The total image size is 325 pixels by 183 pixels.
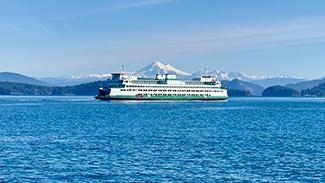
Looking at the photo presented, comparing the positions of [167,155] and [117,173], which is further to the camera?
[167,155]

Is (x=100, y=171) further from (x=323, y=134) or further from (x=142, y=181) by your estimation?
(x=323, y=134)

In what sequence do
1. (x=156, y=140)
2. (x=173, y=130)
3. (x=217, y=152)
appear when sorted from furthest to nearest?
1. (x=173, y=130)
2. (x=156, y=140)
3. (x=217, y=152)

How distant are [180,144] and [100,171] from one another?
63.0ft

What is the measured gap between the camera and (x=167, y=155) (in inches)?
1980

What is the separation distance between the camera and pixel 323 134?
2913 inches

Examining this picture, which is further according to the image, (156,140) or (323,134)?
(323,134)

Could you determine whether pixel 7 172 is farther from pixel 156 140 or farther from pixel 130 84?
pixel 130 84

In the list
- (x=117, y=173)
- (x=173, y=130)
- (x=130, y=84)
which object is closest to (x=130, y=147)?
(x=117, y=173)

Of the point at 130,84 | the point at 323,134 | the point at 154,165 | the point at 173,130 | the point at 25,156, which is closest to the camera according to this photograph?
the point at 154,165

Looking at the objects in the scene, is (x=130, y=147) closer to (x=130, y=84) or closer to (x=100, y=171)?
(x=100, y=171)

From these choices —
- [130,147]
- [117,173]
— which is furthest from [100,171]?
[130,147]

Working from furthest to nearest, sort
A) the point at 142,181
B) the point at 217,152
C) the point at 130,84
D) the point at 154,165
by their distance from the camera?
the point at 130,84 < the point at 217,152 < the point at 154,165 < the point at 142,181

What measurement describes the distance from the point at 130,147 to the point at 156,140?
319 inches

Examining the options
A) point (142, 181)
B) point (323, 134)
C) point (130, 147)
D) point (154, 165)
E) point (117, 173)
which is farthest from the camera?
point (323, 134)
